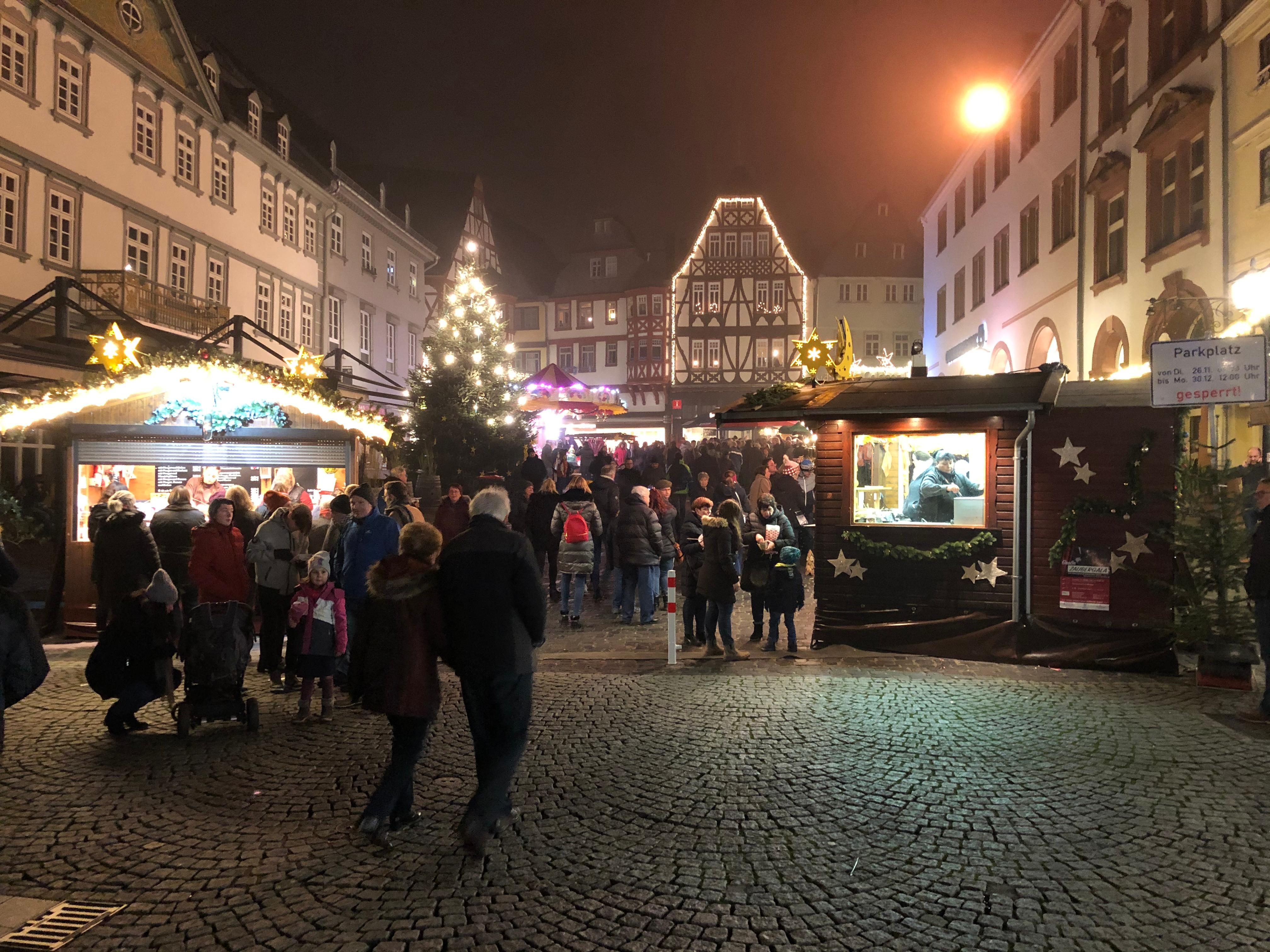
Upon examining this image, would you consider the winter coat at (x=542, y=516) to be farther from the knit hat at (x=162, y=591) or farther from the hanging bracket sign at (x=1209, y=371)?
the hanging bracket sign at (x=1209, y=371)

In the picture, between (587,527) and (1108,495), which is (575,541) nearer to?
(587,527)

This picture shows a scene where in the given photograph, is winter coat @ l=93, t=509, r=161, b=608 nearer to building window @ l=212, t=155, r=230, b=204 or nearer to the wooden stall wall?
the wooden stall wall

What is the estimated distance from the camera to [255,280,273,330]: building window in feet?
95.0

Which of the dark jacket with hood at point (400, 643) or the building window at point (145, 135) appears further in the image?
the building window at point (145, 135)

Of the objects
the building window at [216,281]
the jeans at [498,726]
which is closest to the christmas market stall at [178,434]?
the jeans at [498,726]

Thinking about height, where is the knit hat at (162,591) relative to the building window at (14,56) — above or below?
below

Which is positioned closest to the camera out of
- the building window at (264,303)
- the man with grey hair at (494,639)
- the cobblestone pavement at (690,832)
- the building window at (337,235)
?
the cobblestone pavement at (690,832)

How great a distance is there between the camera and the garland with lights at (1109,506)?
9188mm

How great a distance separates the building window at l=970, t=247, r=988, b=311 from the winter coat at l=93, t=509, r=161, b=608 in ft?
91.3

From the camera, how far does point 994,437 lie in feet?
32.0

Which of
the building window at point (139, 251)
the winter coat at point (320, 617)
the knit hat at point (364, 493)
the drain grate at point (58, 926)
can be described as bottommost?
the drain grate at point (58, 926)

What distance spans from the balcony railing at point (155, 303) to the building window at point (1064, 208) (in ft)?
72.5

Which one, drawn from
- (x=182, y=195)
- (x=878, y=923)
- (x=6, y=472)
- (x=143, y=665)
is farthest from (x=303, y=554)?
(x=182, y=195)

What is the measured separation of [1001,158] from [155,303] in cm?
2480
